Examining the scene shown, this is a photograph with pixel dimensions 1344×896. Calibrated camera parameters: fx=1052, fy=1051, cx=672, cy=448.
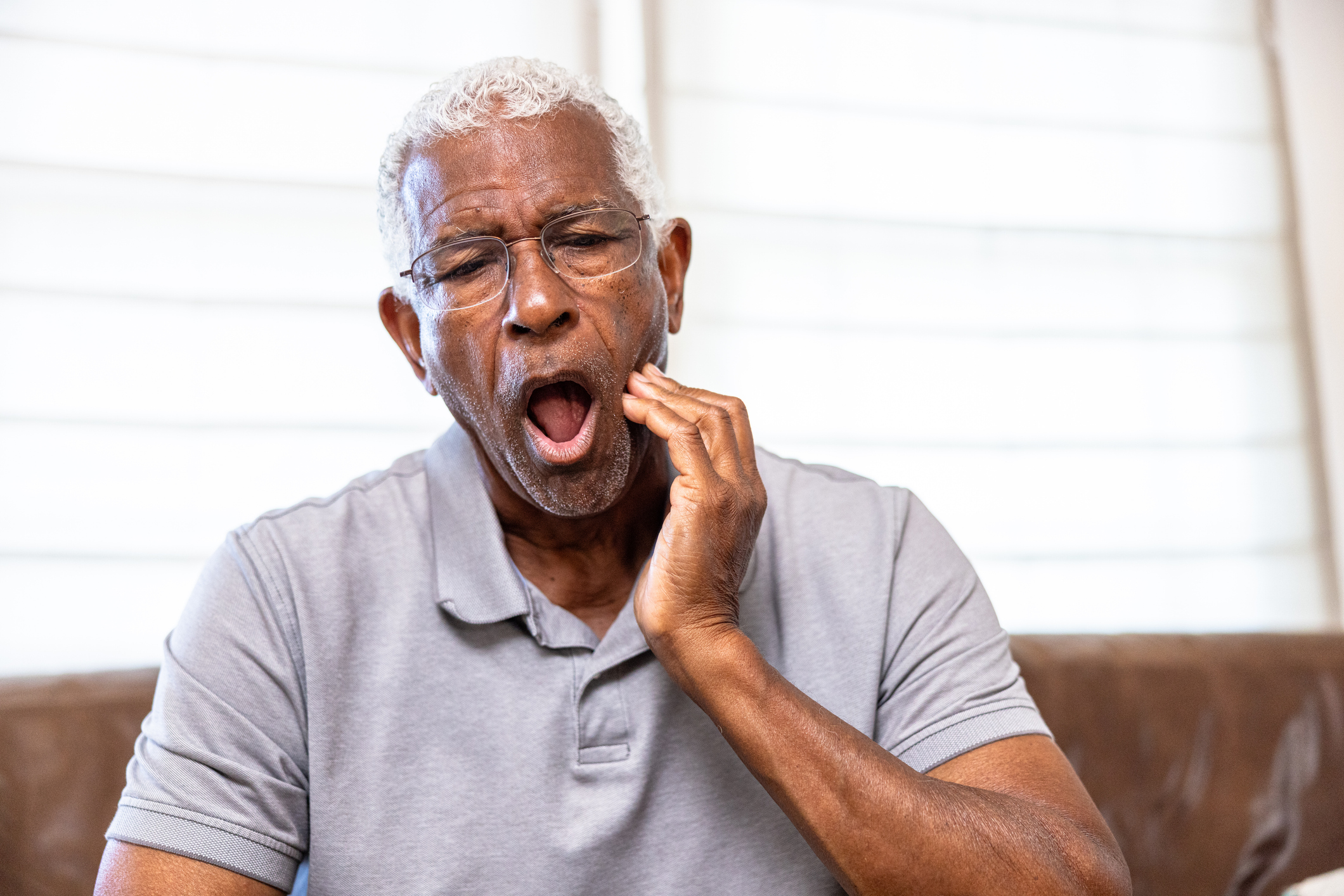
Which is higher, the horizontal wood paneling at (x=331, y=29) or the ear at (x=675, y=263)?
the horizontal wood paneling at (x=331, y=29)

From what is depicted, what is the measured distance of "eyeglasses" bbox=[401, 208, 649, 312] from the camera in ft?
4.13

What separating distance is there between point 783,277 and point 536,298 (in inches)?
Result: 57.3

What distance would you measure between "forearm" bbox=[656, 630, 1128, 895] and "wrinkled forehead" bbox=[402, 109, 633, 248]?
560mm

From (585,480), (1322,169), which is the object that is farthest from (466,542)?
(1322,169)

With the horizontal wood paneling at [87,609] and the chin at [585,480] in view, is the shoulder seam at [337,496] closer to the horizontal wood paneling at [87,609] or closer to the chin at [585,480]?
the chin at [585,480]

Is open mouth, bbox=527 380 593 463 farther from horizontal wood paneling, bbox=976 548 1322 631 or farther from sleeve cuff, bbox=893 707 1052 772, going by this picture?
horizontal wood paneling, bbox=976 548 1322 631

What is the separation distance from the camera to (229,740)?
1.13 m

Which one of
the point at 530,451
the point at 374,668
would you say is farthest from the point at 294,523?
the point at 530,451

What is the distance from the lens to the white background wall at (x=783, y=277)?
2.18 metres

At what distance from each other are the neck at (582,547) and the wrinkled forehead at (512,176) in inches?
12.1

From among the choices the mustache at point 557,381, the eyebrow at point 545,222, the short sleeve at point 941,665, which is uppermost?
the eyebrow at point 545,222

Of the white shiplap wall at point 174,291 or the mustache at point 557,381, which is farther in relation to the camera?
the white shiplap wall at point 174,291

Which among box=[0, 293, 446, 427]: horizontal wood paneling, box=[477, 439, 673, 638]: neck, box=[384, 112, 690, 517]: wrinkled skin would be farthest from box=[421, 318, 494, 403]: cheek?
box=[0, 293, 446, 427]: horizontal wood paneling

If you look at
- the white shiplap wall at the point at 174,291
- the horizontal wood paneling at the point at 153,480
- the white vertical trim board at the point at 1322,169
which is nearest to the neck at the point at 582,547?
the horizontal wood paneling at the point at 153,480
